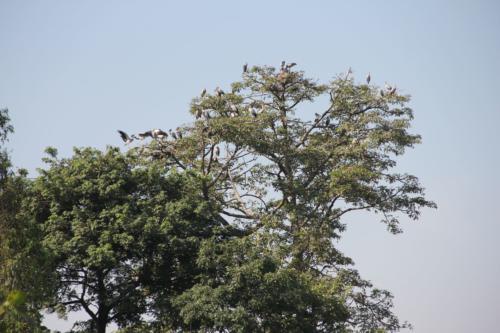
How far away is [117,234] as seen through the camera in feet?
49.8

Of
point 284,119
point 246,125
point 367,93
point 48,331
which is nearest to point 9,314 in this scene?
point 48,331

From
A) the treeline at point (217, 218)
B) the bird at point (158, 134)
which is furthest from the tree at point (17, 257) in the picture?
the bird at point (158, 134)

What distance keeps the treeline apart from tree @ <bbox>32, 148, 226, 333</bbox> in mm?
31

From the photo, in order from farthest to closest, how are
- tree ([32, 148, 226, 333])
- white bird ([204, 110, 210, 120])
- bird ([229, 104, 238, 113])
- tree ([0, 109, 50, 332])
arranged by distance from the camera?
bird ([229, 104, 238, 113]) < white bird ([204, 110, 210, 120]) < tree ([32, 148, 226, 333]) < tree ([0, 109, 50, 332])

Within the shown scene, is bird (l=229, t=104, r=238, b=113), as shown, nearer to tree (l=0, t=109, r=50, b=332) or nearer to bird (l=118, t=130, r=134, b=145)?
bird (l=118, t=130, r=134, b=145)

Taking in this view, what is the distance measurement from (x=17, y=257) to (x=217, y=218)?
21.6 ft

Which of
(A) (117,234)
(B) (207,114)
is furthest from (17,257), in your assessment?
(B) (207,114)

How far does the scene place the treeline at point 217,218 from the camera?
47.9 feet

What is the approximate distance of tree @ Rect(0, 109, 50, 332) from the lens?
1103cm

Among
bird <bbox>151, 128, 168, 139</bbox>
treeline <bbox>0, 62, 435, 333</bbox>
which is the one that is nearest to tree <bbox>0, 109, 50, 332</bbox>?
treeline <bbox>0, 62, 435, 333</bbox>

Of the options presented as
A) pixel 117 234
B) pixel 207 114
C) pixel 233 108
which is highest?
pixel 233 108

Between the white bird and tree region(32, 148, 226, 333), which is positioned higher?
the white bird

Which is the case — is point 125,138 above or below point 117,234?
above

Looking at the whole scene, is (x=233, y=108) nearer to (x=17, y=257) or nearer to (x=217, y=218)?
(x=217, y=218)
